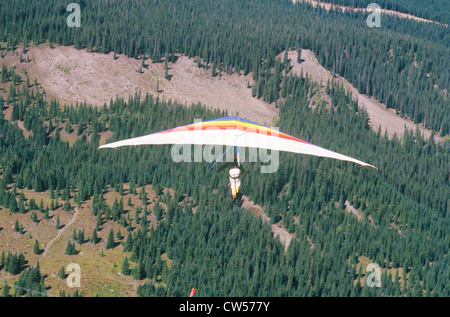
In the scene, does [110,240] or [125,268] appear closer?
[125,268]

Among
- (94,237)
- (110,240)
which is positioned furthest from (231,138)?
(94,237)

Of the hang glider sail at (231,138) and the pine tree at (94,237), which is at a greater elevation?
the hang glider sail at (231,138)

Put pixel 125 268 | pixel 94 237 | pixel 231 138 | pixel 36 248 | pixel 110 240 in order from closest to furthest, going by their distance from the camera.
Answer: pixel 231 138
pixel 125 268
pixel 36 248
pixel 110 240
pixel 94 237

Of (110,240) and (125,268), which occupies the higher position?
(110,240)

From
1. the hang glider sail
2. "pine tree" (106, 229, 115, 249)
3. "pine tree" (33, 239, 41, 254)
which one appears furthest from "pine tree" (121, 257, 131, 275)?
the hang glider sail

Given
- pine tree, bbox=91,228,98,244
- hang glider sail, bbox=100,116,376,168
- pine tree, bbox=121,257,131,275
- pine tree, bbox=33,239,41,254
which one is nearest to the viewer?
hang glider sail, bbox=100,116,376,168

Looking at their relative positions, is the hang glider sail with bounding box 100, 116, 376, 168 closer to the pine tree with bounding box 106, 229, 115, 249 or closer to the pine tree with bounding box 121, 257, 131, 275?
the pine tree with bounding box 121, 257, 131, 275

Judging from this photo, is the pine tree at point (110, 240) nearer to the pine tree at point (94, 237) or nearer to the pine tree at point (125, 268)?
the pine tree at point (94, 237)

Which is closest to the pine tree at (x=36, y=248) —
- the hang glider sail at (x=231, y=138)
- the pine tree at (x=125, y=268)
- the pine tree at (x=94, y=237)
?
the pine tree at (x=94, y=237)

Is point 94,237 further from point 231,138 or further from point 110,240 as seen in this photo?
point 231,138
